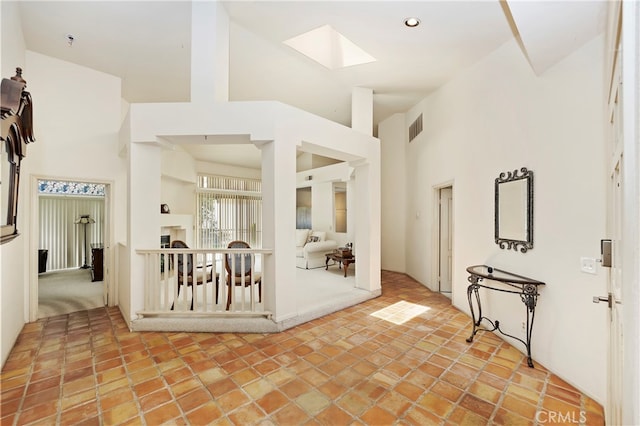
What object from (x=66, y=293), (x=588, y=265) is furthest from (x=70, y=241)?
(x=588, y=265)

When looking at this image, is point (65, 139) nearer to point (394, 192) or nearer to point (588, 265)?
point (394, 192)

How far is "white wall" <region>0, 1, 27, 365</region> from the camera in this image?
2521mm

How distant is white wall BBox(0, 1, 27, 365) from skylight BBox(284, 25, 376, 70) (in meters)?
3.13

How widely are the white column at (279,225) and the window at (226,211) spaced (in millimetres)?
5835

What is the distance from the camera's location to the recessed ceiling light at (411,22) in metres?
3.04

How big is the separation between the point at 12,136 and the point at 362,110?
4.41 metres

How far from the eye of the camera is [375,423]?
1.80 meters

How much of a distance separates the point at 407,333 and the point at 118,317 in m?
3.94

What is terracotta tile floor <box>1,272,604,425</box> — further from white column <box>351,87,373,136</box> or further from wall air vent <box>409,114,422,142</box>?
wall air vent <box>409,114,422,142</box>

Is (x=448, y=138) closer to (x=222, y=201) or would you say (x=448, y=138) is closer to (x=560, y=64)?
(x=560, y=64)

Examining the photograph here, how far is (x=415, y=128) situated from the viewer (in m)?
5.60

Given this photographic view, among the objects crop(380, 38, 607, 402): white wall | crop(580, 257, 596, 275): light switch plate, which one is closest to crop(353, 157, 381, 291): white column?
crop(380, 38, 607, 402): white wall

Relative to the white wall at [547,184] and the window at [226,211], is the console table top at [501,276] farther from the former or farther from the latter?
the window at [226,211]

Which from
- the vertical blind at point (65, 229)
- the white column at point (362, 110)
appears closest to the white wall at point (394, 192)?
the white column at point (362, 110)
